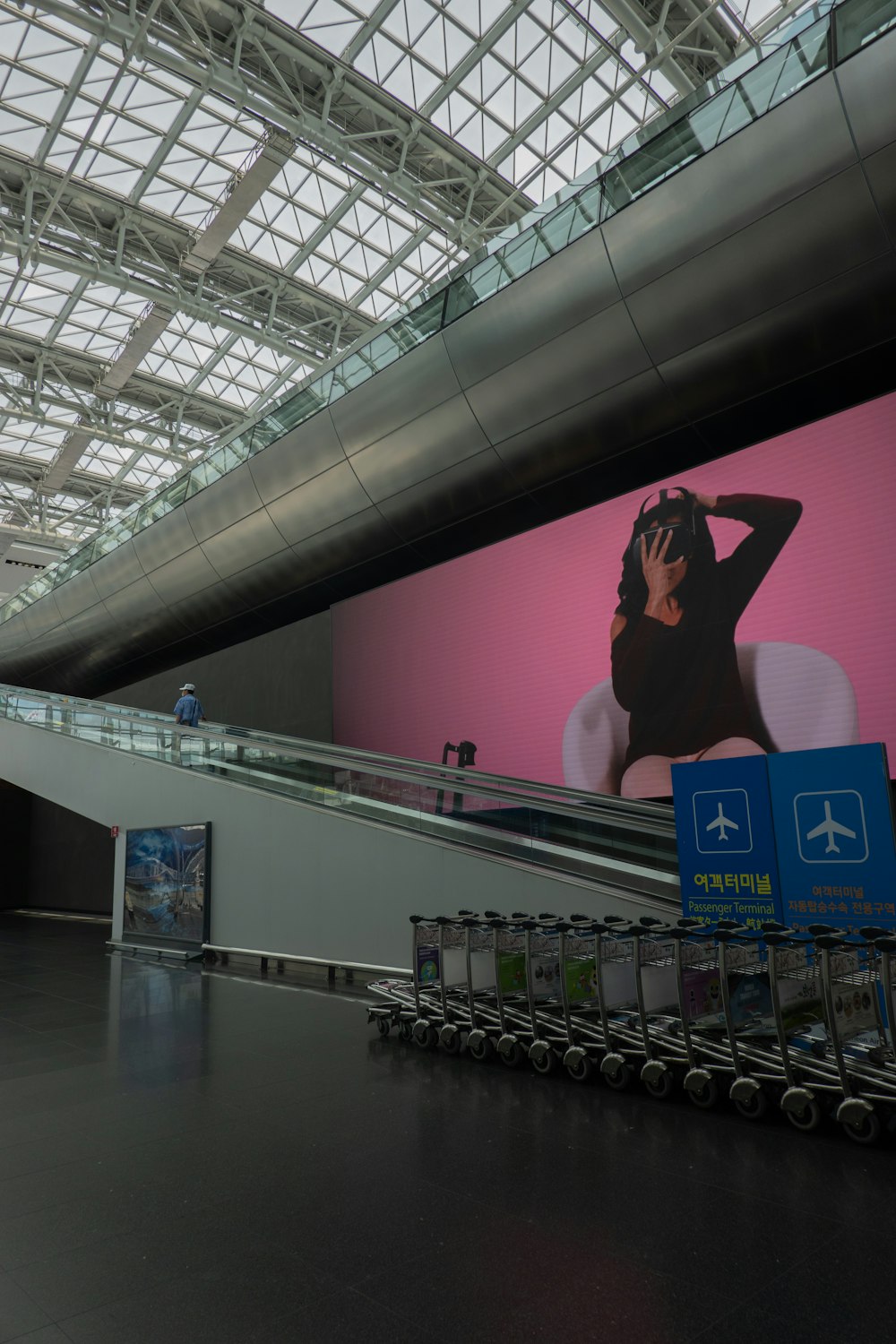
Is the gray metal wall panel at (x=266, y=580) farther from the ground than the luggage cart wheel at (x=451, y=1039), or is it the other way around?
the gray metal wall panel at (x=266, y=580)

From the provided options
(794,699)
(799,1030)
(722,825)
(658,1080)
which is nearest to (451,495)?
(722,825)

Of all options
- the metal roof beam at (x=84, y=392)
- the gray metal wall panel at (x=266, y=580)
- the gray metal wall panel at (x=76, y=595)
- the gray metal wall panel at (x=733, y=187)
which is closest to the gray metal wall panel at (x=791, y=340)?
the gray metal wall panel at (x=733, y=187)

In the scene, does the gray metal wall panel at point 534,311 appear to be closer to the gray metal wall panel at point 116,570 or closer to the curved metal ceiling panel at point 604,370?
the curved metal ceiling panel at point 604,370

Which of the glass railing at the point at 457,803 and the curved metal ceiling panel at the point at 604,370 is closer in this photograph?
the curved metal ceiling panel at the point at 604,370

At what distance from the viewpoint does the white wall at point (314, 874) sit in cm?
830

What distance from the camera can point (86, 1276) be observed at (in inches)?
116

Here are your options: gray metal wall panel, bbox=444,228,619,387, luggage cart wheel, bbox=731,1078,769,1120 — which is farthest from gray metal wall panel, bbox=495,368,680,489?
luggage cart wheel, bbox=731,1078,769,1120

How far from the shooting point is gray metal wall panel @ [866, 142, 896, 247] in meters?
5.57

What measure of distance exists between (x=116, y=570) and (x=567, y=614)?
8354mm

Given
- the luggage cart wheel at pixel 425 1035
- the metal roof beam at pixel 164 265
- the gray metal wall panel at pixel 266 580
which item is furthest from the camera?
the metal roof beam at pixel 164 265

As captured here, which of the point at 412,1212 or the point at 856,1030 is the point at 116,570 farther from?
the point at 856,1030

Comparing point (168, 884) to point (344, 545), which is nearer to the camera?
point (344, 545)

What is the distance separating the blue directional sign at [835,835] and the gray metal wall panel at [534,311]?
425 cm

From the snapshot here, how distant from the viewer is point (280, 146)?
1541 centimetres
